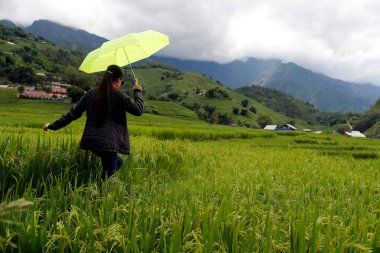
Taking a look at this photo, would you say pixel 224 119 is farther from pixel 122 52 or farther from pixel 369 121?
pixel 122 52

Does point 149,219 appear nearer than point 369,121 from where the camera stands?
Yes

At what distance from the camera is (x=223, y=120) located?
130875mm

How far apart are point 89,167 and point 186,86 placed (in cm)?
19115

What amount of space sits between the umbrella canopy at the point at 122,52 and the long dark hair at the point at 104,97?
1174 millimetres

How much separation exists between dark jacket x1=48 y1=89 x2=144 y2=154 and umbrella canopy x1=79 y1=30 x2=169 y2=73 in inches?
44.8

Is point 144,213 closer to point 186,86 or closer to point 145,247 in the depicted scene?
point 145,247

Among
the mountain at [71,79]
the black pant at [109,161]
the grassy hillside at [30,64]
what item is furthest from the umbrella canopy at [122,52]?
the grassy hillside at [30,64]

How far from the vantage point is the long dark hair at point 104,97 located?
5559 mm

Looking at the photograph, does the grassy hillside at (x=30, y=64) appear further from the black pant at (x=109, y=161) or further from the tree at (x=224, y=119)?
the black pant at (x=109, y=161)

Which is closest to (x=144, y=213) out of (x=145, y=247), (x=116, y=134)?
(x=145, y=247)

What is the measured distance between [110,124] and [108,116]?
0.45ft

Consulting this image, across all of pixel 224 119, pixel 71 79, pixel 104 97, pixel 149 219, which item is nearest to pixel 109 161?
pixel 104 97

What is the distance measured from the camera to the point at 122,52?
696 cm

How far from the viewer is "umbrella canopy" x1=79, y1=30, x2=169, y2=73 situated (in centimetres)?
674
